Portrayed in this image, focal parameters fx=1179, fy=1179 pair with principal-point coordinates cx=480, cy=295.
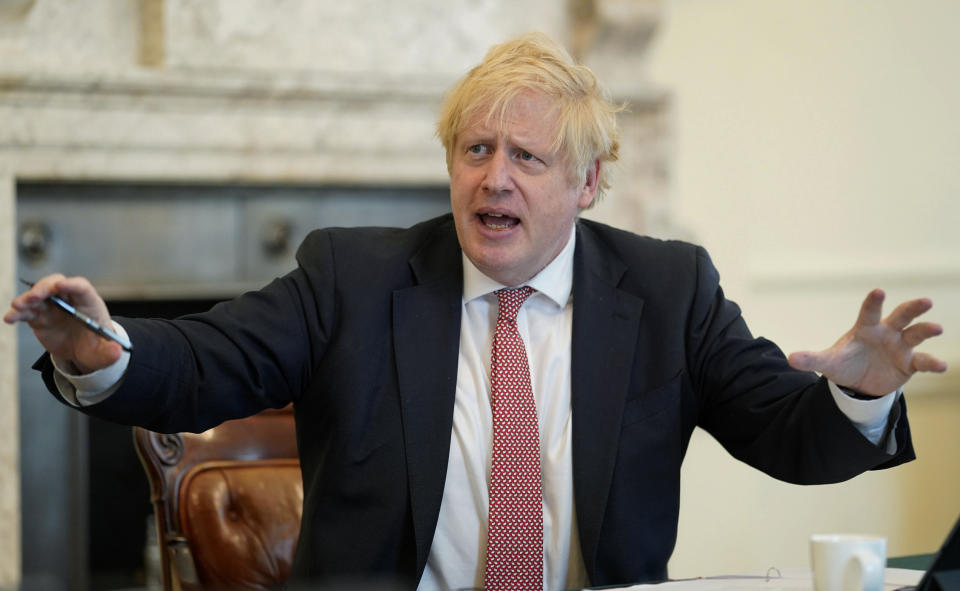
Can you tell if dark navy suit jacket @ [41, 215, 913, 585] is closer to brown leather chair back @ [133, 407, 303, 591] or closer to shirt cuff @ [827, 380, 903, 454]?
shirt cuff @ [827, 380, 903, 454]

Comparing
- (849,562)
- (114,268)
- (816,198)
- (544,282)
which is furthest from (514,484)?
(816,198)

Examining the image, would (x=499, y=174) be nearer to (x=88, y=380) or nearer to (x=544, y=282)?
(x=544, y=282)

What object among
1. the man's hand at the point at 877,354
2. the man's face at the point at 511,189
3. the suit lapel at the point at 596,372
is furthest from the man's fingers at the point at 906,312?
the man's face at the point at 511,189

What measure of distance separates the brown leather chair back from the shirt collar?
16.6 inches

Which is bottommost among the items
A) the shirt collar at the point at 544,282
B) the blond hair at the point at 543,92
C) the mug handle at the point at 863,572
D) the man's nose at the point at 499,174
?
the mug handle at the point at 863,572

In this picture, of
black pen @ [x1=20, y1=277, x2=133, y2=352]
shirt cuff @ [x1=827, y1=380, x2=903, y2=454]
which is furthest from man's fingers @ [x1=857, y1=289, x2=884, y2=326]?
black pen @ [x1=20, y1=277, x2=133, y2=352]

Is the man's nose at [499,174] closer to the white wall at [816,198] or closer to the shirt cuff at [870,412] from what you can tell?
the shirt cuff at [870,412]

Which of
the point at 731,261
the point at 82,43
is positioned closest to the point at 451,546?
the point at 82,43

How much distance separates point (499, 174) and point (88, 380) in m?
0.62

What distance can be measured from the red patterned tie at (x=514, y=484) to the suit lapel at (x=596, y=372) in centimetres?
6

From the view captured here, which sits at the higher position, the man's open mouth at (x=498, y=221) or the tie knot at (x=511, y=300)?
the man's open mouth at (x=498, y=221)

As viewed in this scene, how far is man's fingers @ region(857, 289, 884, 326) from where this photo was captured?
1339mm

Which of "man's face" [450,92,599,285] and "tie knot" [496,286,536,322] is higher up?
"man's face" [450,92,599,285]

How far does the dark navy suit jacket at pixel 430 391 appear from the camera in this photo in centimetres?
158
